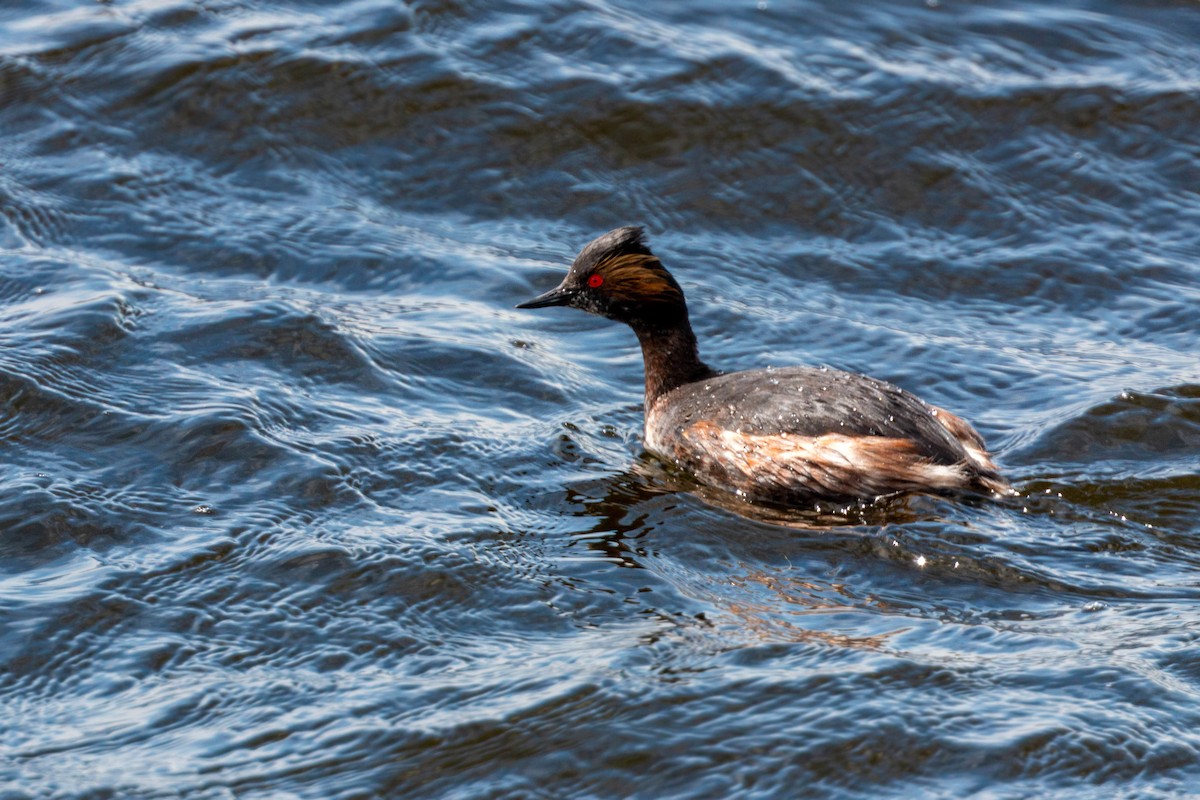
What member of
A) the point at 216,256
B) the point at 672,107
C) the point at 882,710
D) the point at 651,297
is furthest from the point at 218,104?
the point at 882,710

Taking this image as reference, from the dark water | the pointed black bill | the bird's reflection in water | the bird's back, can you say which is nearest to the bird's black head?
the pointed black bill

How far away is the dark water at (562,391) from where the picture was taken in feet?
16.6

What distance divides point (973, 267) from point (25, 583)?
593 centimetres

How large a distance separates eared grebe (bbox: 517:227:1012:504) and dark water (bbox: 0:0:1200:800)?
22 cm

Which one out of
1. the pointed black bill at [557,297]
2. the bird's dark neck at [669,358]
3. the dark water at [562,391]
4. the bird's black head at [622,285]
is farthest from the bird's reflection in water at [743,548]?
the pointed black bill at [557,297]

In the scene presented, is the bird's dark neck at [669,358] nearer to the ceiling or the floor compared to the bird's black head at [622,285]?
nearer to the floor

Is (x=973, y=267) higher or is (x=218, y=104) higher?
(x=218, y=104)

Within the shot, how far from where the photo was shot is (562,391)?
8.12 m

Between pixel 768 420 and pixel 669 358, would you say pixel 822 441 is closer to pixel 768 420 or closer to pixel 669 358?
pixel 768 420

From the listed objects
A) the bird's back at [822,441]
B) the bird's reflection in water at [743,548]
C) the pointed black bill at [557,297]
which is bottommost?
the bird's reflection in water at [743,548]

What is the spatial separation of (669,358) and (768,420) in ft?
3.16

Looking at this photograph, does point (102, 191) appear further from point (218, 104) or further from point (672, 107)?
point (672, 107)

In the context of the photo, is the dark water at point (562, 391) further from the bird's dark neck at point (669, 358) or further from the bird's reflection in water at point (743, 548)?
the bird's dark neck at point (669, 358)

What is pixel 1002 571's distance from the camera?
609 centimetres
